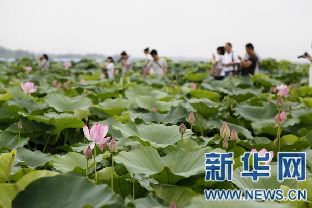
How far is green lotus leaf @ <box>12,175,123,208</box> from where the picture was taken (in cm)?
106

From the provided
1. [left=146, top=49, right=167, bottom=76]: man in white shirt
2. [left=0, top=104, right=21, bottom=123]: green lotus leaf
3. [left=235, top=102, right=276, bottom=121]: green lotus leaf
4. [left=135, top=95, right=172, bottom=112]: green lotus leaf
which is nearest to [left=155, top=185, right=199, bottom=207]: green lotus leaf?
[left=0, top=104, right=21, bottom=123]: green lotus leaf

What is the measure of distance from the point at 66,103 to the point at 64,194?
6.68ft

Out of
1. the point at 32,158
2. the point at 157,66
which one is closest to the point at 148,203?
the point at 32,158

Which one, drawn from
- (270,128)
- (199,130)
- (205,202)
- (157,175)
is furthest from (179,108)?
(205,202)

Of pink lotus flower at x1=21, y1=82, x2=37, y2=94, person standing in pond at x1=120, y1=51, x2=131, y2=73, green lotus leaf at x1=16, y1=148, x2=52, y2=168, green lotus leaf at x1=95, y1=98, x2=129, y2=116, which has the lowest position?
person standing in pond at x1=120, y1=51, x2=131, y2=73

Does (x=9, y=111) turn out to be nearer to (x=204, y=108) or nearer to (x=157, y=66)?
(x=204, y=108)

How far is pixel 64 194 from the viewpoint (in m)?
1.08

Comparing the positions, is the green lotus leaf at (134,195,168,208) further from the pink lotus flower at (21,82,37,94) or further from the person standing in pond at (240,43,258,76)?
the person standing in pond at (240,43,258,76)

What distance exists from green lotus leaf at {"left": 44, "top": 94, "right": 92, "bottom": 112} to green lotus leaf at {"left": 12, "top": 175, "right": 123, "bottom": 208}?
1.87 meters

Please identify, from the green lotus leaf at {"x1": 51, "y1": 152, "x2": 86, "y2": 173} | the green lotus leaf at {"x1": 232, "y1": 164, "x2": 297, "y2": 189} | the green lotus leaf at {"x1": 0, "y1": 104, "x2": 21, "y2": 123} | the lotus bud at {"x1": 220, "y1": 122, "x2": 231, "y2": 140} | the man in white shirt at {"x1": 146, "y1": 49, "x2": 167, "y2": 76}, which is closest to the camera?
the green lotus leaf at {"x1": 232, "y1": 164, "x2": 297, "y2": 189}

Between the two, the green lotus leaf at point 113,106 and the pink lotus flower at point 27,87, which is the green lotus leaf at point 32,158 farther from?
the pink lotus flower at point 27,87

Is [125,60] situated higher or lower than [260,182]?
lower

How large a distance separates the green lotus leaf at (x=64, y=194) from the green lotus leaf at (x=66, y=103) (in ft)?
6.15

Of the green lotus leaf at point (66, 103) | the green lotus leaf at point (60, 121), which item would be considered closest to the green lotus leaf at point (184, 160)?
the green lotus leaf at point (60, 121)
